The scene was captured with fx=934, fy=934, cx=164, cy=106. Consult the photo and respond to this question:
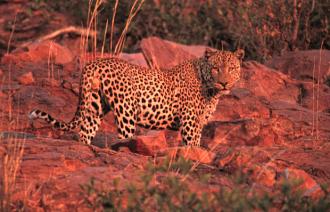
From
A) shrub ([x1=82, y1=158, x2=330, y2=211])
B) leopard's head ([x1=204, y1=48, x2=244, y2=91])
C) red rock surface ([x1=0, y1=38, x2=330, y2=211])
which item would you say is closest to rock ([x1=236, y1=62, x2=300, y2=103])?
red rock surface ([x1=0, y1=38, x2=330, y2=211])

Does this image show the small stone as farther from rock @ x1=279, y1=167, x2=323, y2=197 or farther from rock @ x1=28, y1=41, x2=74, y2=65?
rock @ x1=279, y1=167, x2=323, y2=197

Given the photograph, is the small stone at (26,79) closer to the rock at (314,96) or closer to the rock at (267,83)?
the rock at (267,83)

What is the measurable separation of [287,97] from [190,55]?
2322 mm

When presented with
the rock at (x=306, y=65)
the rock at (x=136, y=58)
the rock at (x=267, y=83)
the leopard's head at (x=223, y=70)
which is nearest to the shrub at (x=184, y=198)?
the leopard's head at (x=223, y=70)

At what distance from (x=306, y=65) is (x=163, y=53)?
8.23 feet

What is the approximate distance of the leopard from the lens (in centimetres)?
1096

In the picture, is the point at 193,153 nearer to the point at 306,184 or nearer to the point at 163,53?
the point at 306,184

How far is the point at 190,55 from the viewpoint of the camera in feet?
54.9

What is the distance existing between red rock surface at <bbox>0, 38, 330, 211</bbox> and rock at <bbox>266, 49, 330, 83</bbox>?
0.54m

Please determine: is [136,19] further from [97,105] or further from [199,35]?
[97,105]

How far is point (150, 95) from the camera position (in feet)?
36.9

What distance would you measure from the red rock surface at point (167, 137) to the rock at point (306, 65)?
540 mm

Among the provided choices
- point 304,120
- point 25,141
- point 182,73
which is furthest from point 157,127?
point 304,120

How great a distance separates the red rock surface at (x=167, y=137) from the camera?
895 centimetres
